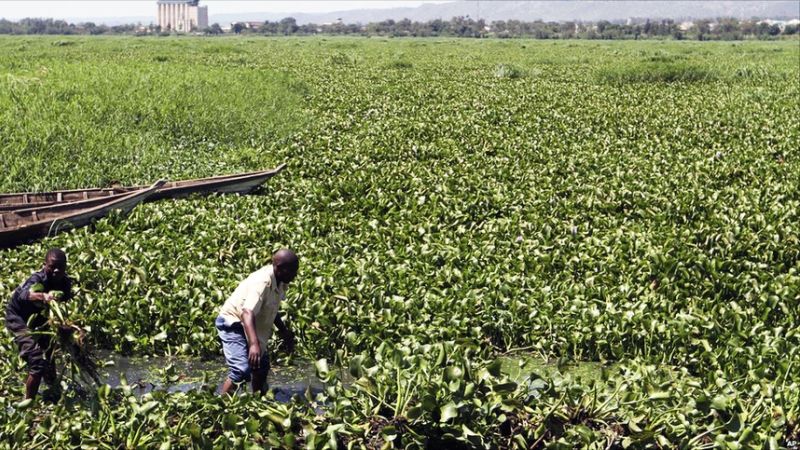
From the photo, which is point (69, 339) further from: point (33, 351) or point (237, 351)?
point (237, 351)

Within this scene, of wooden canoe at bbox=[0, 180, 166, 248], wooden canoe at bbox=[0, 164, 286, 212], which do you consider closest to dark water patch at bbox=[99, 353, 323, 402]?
wooden canoe at bbox=[0, 180, 166, 248]

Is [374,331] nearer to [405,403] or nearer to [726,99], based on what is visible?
[405,403]

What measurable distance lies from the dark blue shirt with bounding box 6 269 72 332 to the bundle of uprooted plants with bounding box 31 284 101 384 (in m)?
0.12

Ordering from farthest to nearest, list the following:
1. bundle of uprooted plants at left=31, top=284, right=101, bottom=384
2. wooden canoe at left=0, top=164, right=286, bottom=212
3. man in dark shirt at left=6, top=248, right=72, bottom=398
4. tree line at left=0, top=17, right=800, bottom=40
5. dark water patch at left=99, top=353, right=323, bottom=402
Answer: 1. tree line at left=0, top=17, right=800, bottom=40
2. wooden canoe at left=0, top=164, right=286, bottom=212
3. dark water patch at left=99, top=353, right=323, bottom=402
4. man in dark shirt at left=6, top=248, right=72, bottom=398
5. bundle of uprooted plants at left=31, top=284, right=101, bottom=384

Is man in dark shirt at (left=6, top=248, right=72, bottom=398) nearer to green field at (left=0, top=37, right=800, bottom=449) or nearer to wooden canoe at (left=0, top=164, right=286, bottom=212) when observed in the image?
green field at (left=0, top=37, right=800, bottom=449)

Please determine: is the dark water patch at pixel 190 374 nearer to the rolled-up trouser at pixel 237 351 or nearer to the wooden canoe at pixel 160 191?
the rolled-up trouser at pixel 237 351

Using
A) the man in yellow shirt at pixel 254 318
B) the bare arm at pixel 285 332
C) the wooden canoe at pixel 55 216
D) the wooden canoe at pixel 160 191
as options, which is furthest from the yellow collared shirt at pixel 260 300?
the wooden canoe at pixel 160 191

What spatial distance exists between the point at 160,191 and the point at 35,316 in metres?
6.07

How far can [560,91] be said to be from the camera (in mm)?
27141

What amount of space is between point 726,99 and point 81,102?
59.2ft

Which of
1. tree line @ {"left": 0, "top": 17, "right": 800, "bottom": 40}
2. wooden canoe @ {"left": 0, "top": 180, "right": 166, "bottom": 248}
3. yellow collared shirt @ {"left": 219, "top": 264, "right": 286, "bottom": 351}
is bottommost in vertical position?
wooden canoe @ {"left": 0, "top": 180, "right": 166, "bottom": 248}

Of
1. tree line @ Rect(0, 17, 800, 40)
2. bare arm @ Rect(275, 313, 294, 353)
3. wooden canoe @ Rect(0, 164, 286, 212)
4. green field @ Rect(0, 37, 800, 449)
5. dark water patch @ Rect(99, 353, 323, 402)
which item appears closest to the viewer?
green field @ Rect(0, 37, 800, 449)

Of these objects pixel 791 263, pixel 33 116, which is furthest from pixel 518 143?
pixel 33 116

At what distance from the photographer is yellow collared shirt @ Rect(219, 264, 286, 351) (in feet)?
19.1
